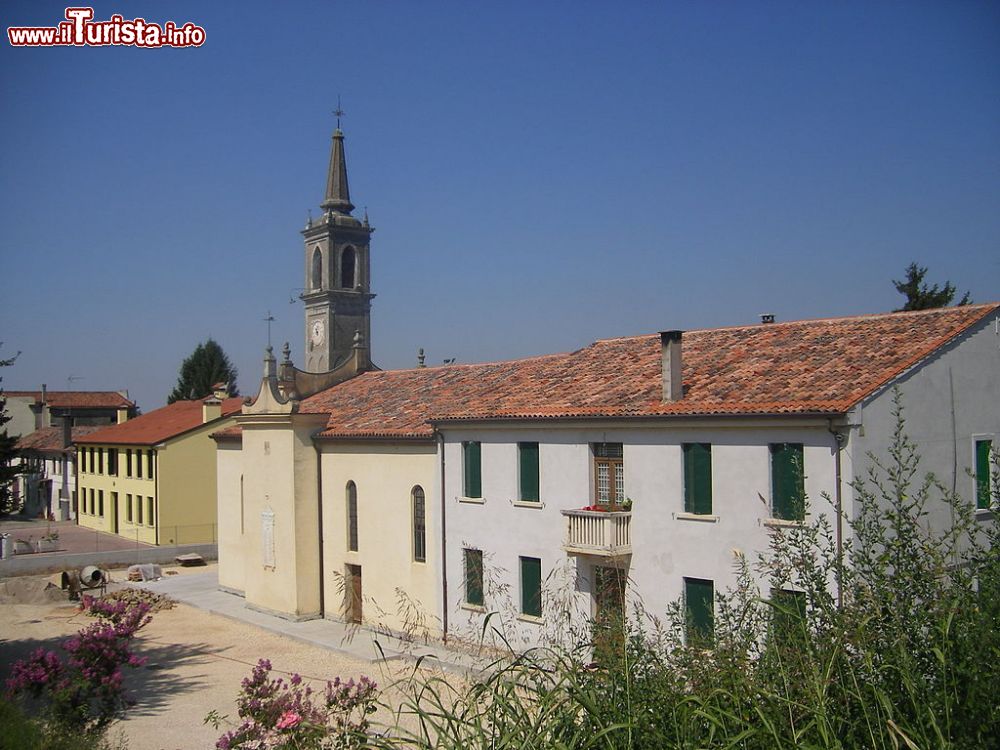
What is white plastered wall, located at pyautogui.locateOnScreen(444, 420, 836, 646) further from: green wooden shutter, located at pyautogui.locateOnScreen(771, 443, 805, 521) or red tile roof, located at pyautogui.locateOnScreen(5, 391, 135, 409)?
red tile roof, located at pyautogui.locateOnScreen(5, 391, 135, 409)

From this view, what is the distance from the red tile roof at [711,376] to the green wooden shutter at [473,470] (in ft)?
3.04

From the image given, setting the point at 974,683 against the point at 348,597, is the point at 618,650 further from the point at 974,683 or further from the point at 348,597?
the point at 348,597

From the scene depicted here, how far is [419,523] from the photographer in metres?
26.4

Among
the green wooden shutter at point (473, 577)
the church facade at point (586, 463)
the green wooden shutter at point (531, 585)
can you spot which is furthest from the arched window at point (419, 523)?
the green wooden shutter at point (531, 585)

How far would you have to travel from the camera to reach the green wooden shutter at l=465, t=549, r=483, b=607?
23.7 meters

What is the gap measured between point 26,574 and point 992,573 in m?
40.0

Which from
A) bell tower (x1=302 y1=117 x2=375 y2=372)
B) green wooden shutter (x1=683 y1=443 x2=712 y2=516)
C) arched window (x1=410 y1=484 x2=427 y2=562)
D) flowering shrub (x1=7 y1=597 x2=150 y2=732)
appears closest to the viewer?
flowering shrub (x1=7 y1=597 x2=150 y2=732)

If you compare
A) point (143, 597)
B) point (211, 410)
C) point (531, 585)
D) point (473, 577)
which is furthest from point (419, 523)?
point (211, 410)

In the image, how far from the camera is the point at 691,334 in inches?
949

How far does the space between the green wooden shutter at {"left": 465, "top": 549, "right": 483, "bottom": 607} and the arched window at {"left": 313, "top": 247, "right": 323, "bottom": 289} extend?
132 ft

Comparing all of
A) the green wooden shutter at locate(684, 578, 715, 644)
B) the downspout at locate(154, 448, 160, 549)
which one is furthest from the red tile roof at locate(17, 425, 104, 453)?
the green wooden shutter at locate(684, 578, 715, 644)

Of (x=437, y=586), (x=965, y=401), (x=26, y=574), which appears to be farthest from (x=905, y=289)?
(x=26, y=574)

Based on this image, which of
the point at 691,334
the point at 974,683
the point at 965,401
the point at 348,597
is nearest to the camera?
the point at 974,683

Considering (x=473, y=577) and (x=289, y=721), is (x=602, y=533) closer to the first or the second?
(x=473, y=577)
